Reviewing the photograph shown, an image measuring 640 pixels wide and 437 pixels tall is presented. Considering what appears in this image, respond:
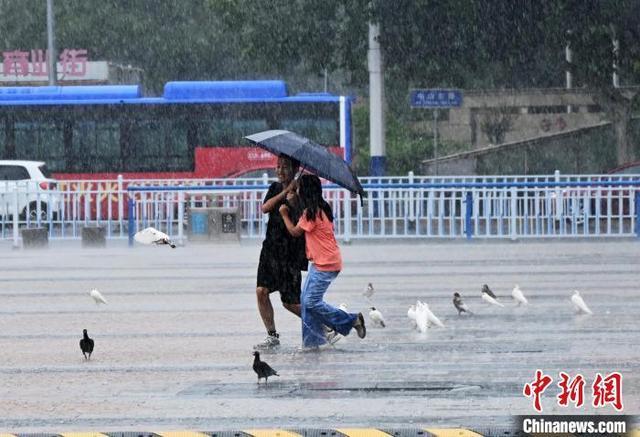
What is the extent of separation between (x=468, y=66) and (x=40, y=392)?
1280 inches

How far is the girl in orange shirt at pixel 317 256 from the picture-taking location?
493 inches

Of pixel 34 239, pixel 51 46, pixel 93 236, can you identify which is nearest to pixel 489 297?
pixel 93 236

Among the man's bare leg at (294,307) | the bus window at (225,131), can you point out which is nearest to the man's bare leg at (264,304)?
the man's bare leg at (294,307)

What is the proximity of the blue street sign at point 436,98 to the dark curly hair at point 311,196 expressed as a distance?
77.7 feet

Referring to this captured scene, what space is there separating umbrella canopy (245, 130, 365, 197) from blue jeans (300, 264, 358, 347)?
72 centimetres

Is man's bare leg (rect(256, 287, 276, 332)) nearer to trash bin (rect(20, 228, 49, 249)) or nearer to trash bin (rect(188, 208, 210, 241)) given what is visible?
trash bin (rect(188, 208, 210, 241))

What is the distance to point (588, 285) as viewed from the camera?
19297 millimetres

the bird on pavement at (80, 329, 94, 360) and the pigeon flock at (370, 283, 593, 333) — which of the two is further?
the pigeon flock at (370, 283, 593, 333)

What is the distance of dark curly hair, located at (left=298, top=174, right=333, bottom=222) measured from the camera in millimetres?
12477

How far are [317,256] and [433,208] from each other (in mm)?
15921

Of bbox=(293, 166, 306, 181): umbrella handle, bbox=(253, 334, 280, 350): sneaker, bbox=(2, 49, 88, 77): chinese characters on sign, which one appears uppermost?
bbox=(2, 49, 88, 77): chinese characters on sign

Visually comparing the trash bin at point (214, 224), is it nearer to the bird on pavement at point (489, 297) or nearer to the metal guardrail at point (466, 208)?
the metal guardrail at point (466, 208)

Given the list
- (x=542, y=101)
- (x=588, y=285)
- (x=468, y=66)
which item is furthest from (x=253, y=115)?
(x=588, y=285)

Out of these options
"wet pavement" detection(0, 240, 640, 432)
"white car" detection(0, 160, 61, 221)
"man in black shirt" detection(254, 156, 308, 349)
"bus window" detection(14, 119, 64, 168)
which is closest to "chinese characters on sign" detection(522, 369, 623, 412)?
"wet pavement" detection(0, 240, 640, 432)
